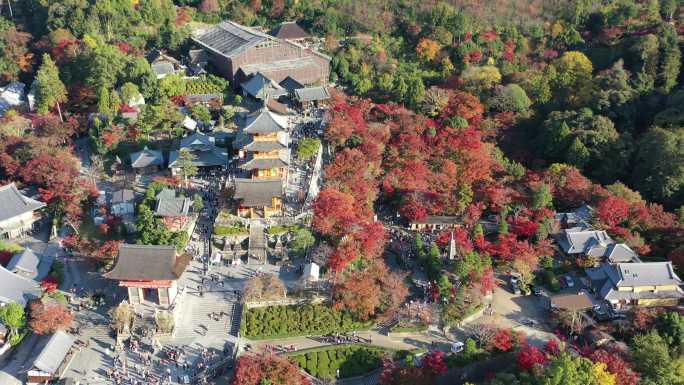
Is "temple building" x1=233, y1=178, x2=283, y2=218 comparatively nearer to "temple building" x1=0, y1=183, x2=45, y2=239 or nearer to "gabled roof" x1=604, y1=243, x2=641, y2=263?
"temple building" x1=0, y1=183, x2=45, y2=239

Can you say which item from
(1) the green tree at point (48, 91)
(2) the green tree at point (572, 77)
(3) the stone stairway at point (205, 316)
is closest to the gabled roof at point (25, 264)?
(3) the stone stairway at point (205, 316)

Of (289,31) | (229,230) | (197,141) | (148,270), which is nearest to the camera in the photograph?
(148,270)

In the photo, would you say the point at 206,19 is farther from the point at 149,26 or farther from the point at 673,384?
the point at 673,384

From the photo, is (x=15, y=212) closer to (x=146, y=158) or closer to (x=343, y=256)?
(x=146, y=158)

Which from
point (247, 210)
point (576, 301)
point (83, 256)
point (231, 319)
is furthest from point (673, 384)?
point (83, 256)

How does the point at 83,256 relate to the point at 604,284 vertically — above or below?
below

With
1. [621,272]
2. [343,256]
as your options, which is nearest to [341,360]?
[343,256]
